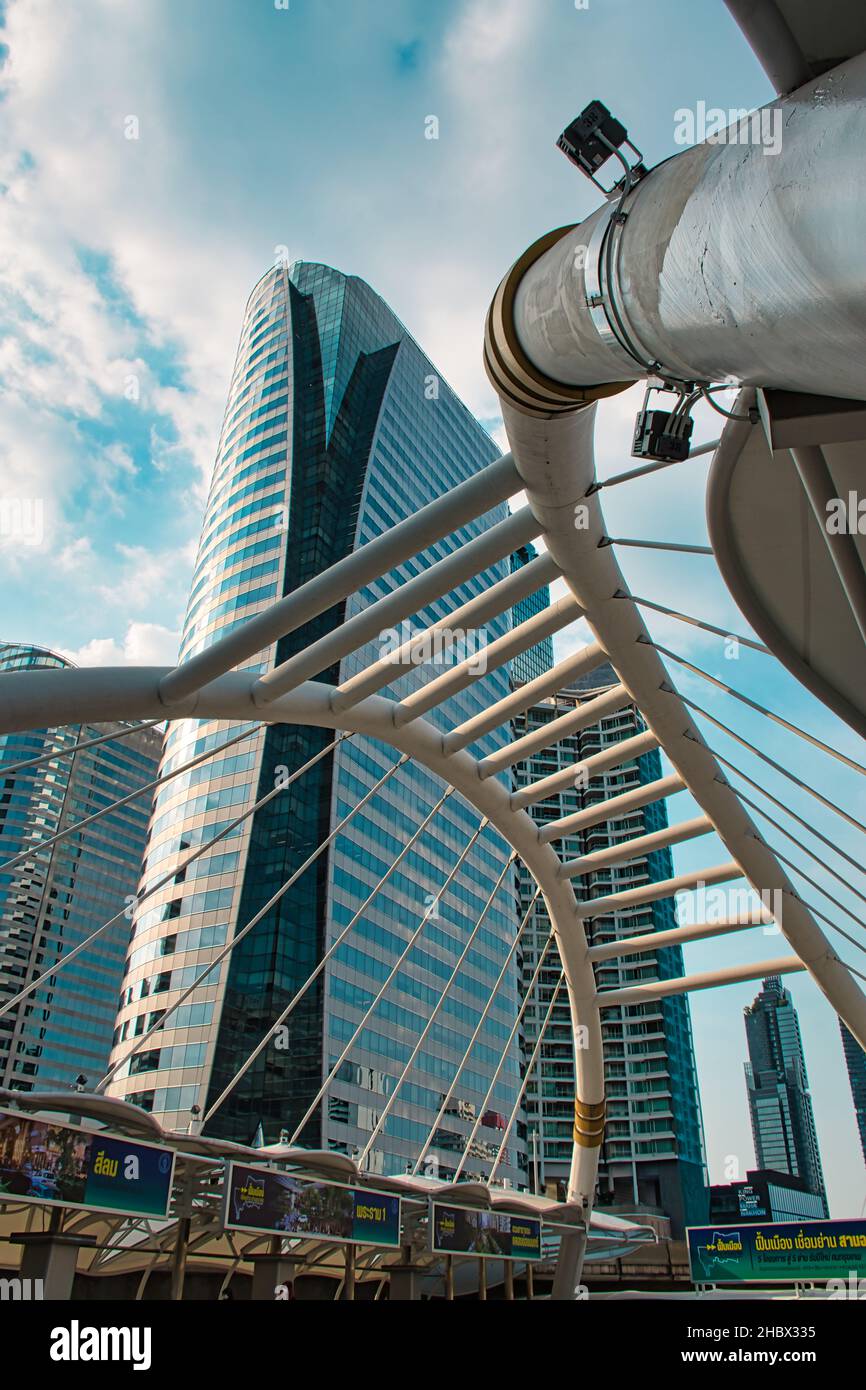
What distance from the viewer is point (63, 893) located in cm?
12462

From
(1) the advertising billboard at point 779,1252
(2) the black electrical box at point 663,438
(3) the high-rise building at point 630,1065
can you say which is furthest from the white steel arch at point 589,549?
(3) the high-rise building at point 630,1065

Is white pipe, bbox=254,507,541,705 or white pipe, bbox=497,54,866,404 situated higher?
white pipe, bbox=254,507,541,705

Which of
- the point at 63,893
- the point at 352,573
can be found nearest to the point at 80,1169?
the point at 352,573

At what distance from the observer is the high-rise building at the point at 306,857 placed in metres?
61.7

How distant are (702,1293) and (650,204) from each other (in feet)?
102

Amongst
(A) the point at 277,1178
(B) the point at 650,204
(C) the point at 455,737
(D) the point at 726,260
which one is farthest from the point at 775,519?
(A) the point at 277,1178

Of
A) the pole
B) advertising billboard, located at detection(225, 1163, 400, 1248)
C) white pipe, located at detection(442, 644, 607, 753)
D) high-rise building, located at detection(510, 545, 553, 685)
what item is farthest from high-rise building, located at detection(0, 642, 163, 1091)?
white pipe, located at detection(442, 644, 607, 753)

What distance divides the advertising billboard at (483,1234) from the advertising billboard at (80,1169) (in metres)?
7.80

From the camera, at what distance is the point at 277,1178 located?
15711mm

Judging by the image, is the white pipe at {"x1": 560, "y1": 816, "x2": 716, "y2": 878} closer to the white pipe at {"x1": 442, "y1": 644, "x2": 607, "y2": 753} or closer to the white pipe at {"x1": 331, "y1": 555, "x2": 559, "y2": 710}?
the white pipe at {"x1": 442, "y1": 644, "x2": 607, "y2": 753}

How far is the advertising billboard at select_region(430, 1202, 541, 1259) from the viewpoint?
19.5 metres

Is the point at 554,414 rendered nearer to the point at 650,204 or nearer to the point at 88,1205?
the point at 650,204

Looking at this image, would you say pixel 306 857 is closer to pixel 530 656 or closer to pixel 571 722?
pixel 571 722

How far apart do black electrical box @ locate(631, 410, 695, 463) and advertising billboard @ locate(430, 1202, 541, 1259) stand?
18.3 meters
